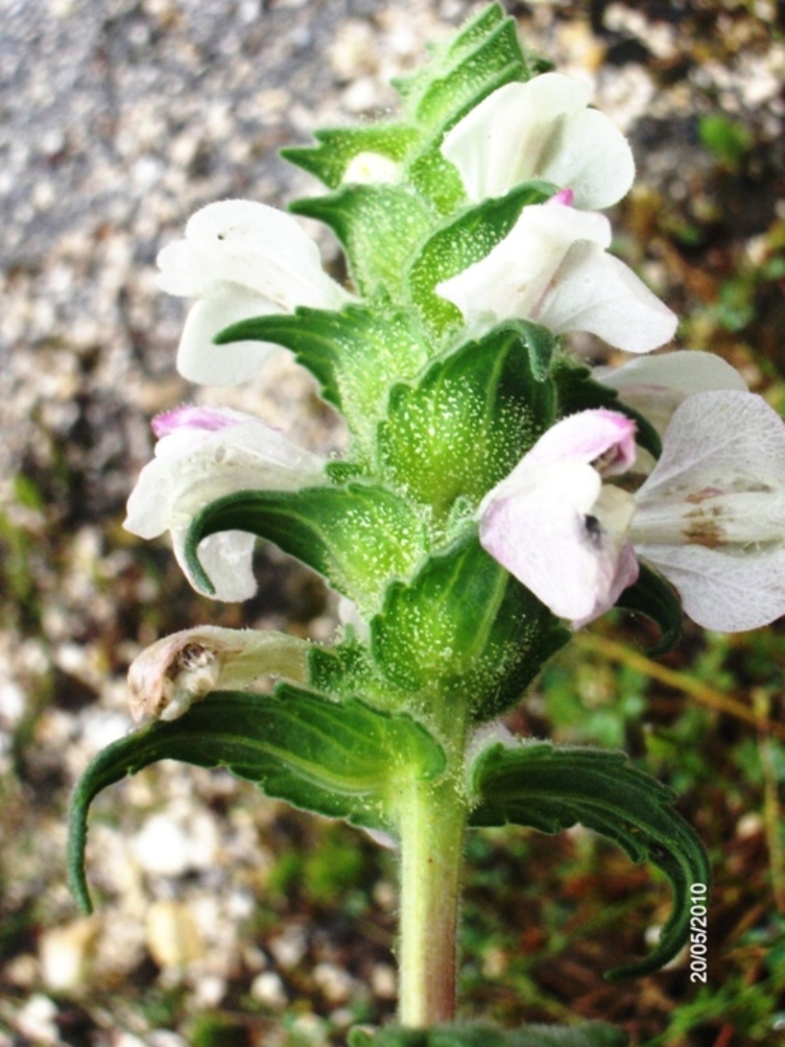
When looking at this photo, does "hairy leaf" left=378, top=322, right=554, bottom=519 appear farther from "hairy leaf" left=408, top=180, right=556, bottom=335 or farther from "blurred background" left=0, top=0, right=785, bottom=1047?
"blurred background" left=0, top=0, right=785, bottom=1047

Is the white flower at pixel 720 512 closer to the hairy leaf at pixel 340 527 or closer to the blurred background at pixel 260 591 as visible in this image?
the hairy leaf at pixel 340 527

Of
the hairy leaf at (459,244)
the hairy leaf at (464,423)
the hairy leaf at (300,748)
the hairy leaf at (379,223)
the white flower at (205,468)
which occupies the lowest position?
the hairy leaf at (300,748)

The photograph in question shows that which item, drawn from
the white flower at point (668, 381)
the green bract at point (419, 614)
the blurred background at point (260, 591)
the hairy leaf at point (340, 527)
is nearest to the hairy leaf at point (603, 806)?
the green bract at point (419, 614)

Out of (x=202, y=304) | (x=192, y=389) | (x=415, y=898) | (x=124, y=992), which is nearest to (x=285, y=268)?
(x=202, y=304)

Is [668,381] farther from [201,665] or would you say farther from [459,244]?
[201,665]
